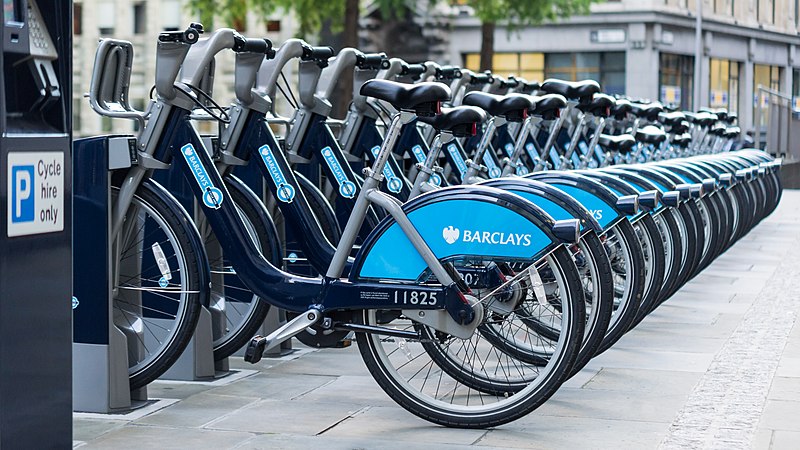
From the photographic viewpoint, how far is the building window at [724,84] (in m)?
42.7

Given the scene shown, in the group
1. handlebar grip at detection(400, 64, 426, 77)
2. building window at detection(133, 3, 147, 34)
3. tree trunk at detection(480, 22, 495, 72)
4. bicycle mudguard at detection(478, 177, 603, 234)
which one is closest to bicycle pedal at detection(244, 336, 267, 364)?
bicycle mudguard at detection(478, 177, 603, 234)

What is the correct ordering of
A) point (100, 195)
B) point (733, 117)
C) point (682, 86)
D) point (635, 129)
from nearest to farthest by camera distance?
1. point (100, 195)
2. point (635, 129)
3. point (733, 117)
4. point (682, 86)

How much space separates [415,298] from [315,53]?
5.85 ft

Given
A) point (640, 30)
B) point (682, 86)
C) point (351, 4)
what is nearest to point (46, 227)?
point (351, 4)

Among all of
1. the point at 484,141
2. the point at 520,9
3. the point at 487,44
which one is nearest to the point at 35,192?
the point at 484,141

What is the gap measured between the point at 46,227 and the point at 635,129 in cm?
732

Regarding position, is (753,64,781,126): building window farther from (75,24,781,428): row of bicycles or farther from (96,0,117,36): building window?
(75,24,781,428): row of bicycles

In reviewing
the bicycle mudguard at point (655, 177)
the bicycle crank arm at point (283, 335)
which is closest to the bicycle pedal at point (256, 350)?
the bicycle crank arm at point (283, 335)

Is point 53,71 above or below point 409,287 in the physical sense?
above

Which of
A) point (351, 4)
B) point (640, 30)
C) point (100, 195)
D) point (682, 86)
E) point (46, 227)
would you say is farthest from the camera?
point (682, 86)

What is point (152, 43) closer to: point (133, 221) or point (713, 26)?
point (713, 26)

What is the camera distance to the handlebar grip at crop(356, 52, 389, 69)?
23.1 feet

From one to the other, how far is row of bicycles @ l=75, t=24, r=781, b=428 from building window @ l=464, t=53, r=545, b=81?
3292 centimetres

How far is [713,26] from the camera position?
136ft
